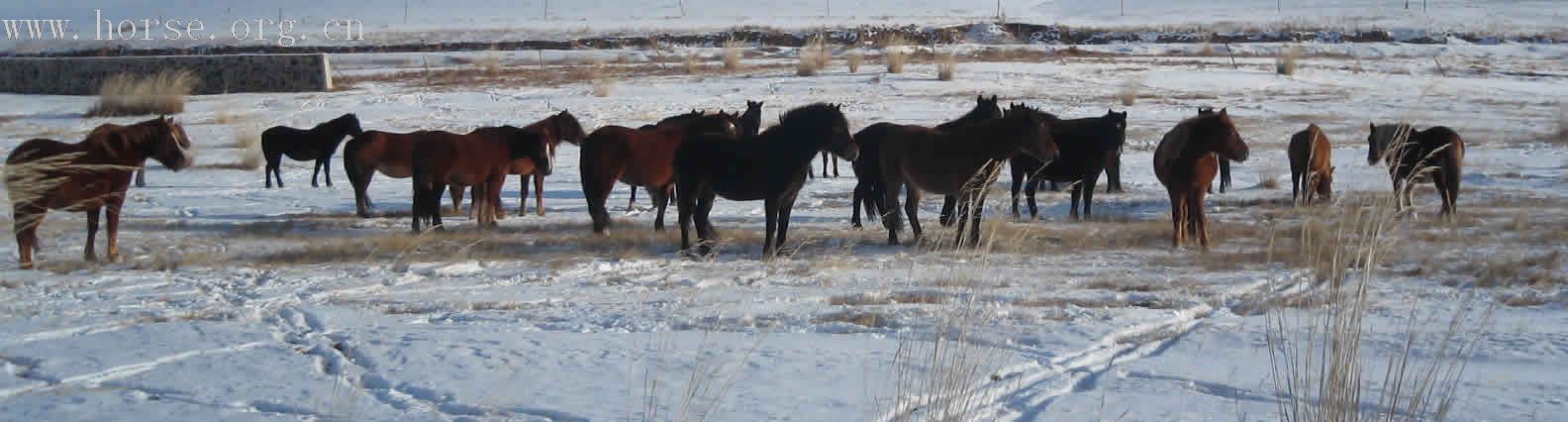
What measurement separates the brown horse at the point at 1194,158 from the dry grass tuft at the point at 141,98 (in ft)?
70.0

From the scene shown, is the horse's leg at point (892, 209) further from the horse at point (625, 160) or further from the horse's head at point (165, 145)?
the horse's head at point (165, 145)

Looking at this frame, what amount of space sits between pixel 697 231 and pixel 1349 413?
25.7 feet

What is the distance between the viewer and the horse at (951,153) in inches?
474

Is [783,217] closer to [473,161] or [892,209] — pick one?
[892,209]

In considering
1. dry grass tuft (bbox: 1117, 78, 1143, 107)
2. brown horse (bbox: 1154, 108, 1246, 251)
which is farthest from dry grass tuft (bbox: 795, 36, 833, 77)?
brown horse (bbox: 1154, 108, 1246, 251)

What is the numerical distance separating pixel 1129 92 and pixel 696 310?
73.8 ft

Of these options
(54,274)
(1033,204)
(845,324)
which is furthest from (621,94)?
(845,324)

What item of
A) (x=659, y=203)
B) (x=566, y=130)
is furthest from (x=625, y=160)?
(x=566, y=130)

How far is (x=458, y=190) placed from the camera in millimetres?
16297

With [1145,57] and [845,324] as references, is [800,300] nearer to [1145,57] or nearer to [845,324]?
[845,324]

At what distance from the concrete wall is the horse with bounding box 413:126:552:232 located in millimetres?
19276

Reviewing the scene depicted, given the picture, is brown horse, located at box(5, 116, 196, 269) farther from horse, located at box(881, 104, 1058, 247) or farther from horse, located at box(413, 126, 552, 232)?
horse, located at box(881, 104, 1058, 247)

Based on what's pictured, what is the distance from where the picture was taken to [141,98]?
94.1 feet

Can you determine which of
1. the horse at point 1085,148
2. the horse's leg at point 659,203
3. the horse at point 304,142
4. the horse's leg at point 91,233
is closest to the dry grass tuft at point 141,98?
the horse at point 304,142
